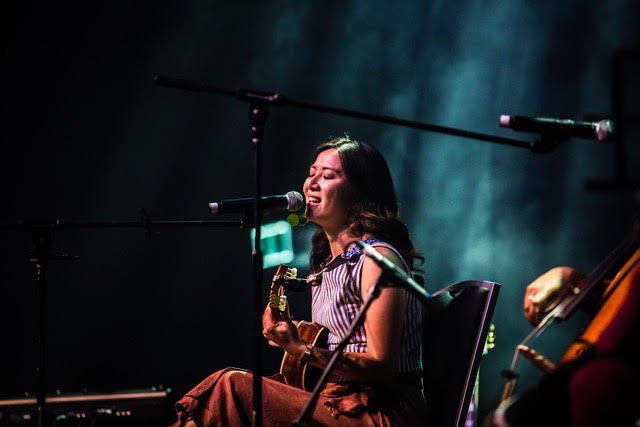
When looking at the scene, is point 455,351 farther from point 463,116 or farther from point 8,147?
point 8,147

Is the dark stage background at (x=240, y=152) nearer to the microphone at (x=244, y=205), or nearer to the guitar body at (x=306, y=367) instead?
the guitar body at (x=306, y=367)

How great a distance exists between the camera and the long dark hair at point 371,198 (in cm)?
246

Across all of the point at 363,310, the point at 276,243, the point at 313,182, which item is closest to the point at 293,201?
the point at 313,182

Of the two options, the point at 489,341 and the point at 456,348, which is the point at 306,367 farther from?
the point at 489,341

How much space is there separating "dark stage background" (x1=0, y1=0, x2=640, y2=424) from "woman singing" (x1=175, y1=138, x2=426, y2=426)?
1631mm

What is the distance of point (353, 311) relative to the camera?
89.0 inches

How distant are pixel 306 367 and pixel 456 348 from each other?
57 cm

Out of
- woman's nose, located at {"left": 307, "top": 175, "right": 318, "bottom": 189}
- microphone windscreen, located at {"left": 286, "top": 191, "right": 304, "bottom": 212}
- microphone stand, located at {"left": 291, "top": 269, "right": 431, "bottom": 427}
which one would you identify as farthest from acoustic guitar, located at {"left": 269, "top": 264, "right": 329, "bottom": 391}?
microphone stand, located at {"left": 291, "top": 269, "right": 431, "bottom": 427}

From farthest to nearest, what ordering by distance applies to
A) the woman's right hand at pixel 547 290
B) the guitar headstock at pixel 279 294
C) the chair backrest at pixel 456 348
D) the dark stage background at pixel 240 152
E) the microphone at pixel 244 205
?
the dark stage background at pixel 240 152 → the guitar headstock at pixel 279 294 → the microphone at pixel 244 205 → the chair backrest at pixel 456 348 → the woman's right hand at pixel 547 290

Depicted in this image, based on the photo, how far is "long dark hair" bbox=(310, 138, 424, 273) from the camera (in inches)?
97.0

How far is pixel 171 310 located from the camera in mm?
4047

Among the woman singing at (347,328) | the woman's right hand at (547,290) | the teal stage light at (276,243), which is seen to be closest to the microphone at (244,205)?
the woman singing at (347,328)

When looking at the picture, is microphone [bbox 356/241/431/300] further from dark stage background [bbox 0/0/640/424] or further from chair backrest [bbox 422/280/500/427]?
dark stage background [bbox 0/0/640/424]

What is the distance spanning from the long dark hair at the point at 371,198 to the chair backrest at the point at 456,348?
36 centimetres
